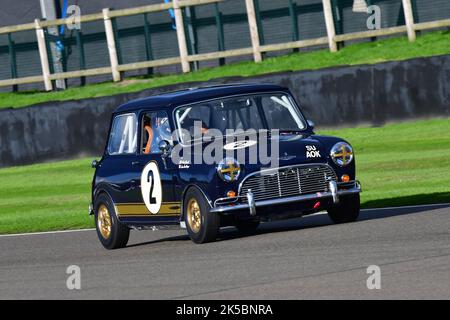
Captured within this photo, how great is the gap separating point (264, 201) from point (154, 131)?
1.75 m

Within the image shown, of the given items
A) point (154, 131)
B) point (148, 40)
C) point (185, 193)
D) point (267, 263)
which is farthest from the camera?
point (148, 40)

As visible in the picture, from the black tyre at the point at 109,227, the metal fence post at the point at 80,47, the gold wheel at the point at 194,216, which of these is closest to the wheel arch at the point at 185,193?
the gold wheel at the point at 194,216

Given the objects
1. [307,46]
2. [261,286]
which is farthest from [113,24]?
[261,286]

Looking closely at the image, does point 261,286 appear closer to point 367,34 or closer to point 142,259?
point 142,259

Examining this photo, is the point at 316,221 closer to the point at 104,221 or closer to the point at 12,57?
the point at 104,221

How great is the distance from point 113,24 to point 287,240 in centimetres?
1671

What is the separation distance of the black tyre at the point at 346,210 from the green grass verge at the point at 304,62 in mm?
9949

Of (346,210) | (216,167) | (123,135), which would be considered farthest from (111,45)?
(216,167)

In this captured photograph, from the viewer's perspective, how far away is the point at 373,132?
21297 mm

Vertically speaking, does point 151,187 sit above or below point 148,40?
below

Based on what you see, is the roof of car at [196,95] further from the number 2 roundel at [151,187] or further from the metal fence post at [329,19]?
the metal fence post at [329,19]

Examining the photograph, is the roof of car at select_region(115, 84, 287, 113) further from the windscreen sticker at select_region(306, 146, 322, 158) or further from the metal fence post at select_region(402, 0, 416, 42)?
the metal fence post at select_region(402, 0, 416, 42)

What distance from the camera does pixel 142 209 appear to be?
12977 millimetres

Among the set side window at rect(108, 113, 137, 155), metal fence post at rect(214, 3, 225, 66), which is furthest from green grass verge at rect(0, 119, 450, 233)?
metal fence post at rect(214, 3, 225, 66)
